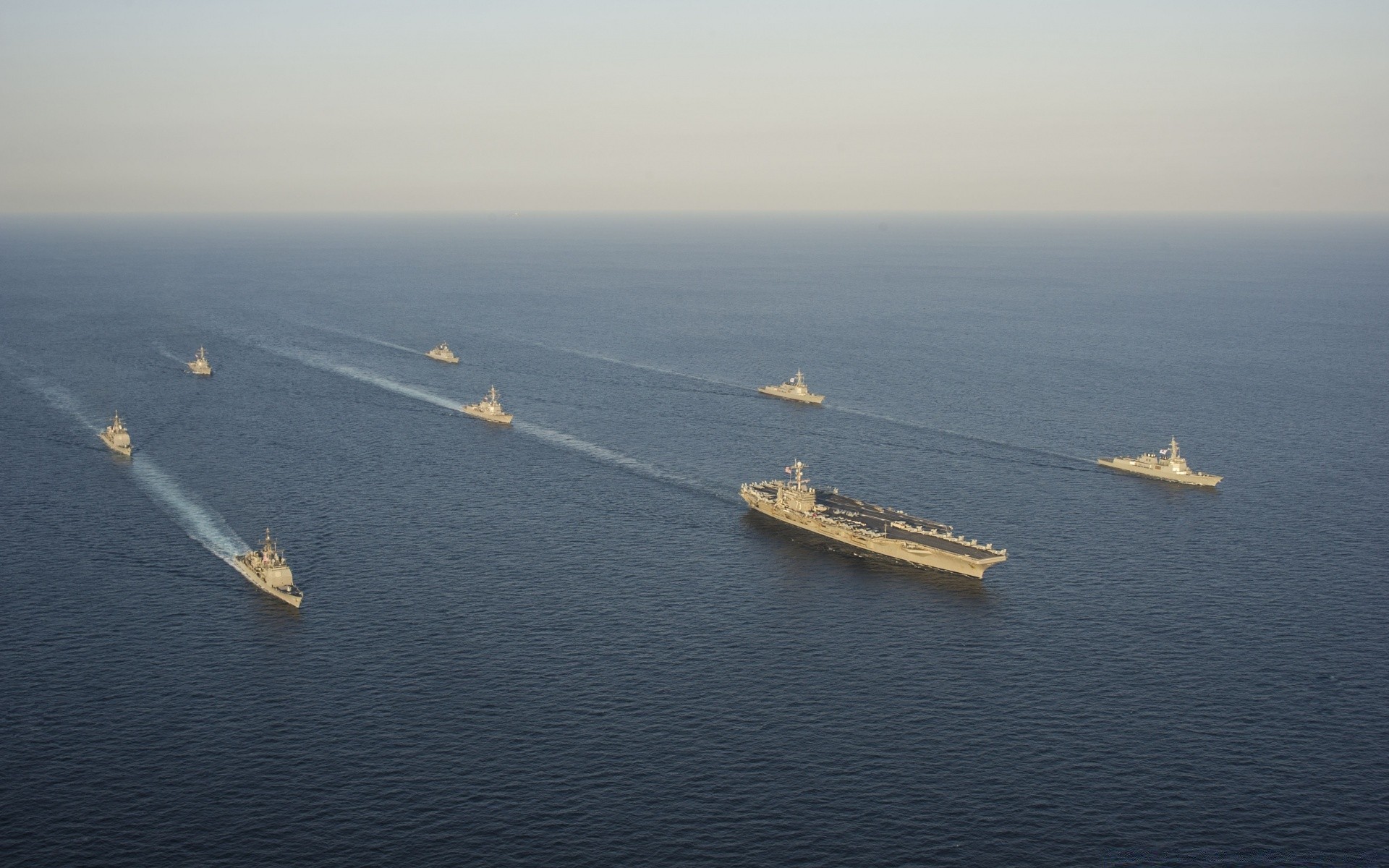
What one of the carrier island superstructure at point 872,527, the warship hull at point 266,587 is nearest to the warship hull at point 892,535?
the carrier island superstructure at point 872,527

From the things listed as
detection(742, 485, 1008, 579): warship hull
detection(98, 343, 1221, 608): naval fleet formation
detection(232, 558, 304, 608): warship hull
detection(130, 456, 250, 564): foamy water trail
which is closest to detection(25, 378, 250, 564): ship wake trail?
detection(130, 456, 250, 564): foamy water trail

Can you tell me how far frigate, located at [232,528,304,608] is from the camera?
14750cm

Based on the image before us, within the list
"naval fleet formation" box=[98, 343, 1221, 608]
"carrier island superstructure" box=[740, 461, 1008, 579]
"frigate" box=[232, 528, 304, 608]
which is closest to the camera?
"frigate" box=[232, 528, 304, 608]

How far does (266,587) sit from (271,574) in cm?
239

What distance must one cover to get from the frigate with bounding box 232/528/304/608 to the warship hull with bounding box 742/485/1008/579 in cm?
7065

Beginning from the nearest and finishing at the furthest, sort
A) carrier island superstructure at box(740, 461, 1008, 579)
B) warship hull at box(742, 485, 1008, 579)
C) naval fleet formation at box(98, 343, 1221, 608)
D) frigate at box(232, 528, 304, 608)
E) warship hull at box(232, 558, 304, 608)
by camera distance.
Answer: warship hull at box(232, 558, 304, 608) → frigate at box(232, 528, 304, 608) → naval fleet formation at box(98, 343, 1221, 608) → warship hull at box(742, 485, 1008, 579) → carrier island superstructure at box(740, 461, 1008, 579)

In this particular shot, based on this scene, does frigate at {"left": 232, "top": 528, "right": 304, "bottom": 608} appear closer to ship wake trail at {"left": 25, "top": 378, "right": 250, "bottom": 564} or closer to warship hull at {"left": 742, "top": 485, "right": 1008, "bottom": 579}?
ship wake trail at {"left": 25, "top": 378, "right": 250, "bottom": 564}

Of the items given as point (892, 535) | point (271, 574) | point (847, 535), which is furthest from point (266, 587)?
point (892, 535)

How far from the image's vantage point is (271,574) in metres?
149

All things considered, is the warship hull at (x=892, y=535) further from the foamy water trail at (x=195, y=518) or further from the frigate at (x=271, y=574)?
the foamy water trail at (x=195, y=518)

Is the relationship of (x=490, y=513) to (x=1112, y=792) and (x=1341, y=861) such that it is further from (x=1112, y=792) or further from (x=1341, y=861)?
(x=1341, y=861)

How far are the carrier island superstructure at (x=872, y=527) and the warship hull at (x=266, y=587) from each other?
71.4 meters

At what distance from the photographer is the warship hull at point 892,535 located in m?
163

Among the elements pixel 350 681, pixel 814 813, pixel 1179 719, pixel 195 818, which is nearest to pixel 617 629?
pixel 350 681
